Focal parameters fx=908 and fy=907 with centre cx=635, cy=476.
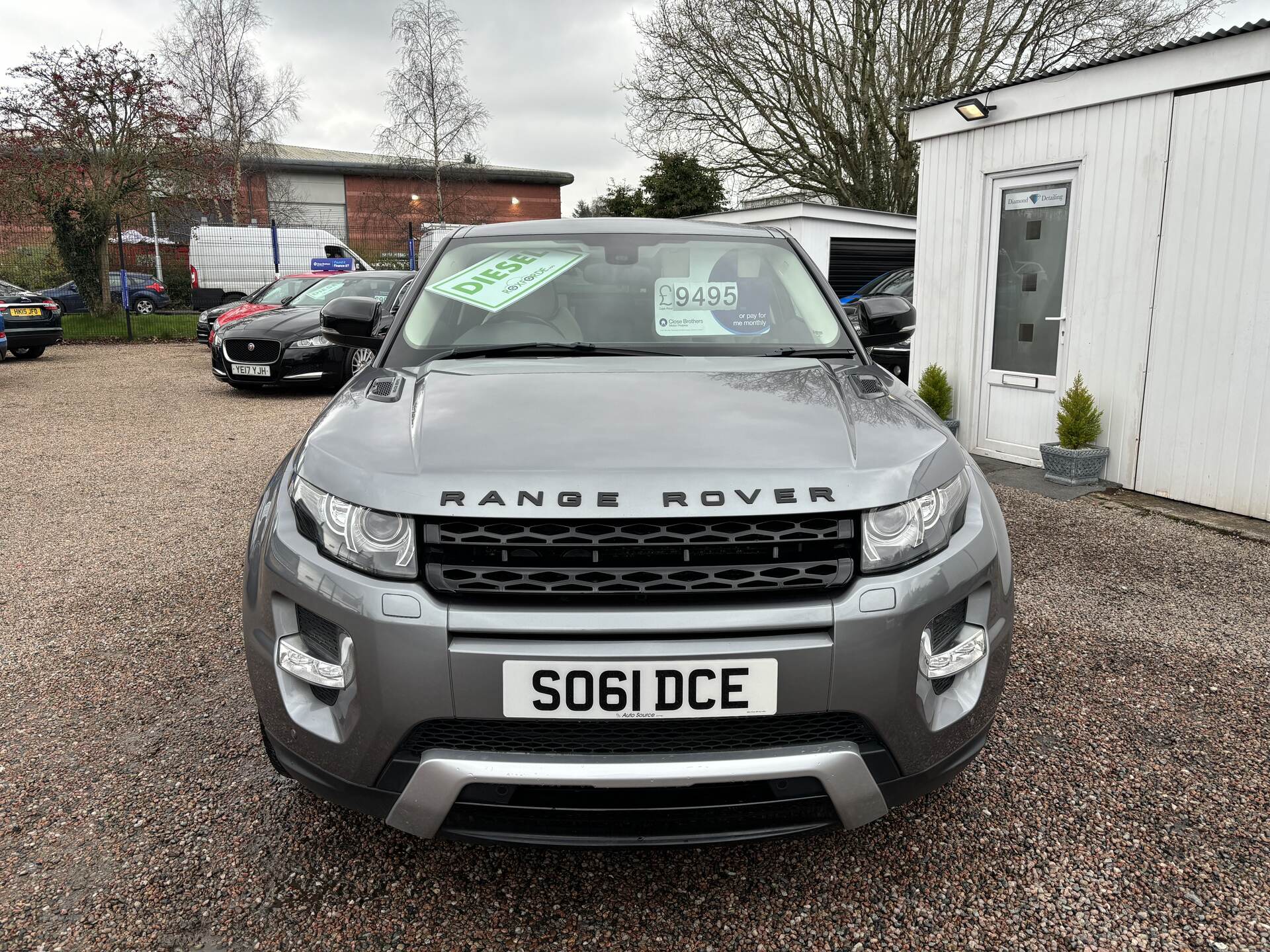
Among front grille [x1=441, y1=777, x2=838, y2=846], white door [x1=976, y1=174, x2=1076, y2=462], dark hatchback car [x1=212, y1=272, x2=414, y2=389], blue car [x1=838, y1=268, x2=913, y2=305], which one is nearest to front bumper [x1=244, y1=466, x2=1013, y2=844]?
front grille [x1=441, y1=777, x2=838, y2=846]

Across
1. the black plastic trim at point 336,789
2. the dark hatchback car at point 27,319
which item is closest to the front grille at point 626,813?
the black plastic trim at point 336,789

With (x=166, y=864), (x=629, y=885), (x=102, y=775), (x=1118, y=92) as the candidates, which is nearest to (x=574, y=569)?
(x=629, y=885)

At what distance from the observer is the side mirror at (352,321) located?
3324 mm

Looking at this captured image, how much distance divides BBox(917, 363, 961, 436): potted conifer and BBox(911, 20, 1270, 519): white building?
0.32 ft

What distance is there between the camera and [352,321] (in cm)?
333

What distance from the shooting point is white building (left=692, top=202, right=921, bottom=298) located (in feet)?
47.1

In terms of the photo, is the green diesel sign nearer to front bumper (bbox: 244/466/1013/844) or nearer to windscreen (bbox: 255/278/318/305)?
front bumper (bbox: 244/466/1013/844)

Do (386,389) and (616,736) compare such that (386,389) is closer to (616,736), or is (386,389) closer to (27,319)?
(616,736)

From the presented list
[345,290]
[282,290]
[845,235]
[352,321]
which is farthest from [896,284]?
[352,321]

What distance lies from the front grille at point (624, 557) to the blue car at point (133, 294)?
21.1 meters

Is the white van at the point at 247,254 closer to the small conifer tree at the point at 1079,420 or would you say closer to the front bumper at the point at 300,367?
the front bumper at the point at 300,367

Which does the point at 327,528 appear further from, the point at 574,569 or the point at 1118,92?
the point at 1118,92

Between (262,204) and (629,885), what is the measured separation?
40.0 meters

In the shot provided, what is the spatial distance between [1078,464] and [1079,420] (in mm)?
316
